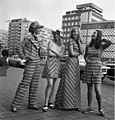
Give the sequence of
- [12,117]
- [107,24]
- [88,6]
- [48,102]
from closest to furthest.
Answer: [12,117]
[48,102]
[107,24]
[88,6]

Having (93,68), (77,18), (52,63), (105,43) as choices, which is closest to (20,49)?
(52,63)

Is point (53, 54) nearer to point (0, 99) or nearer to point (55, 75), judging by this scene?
point (55, 75)

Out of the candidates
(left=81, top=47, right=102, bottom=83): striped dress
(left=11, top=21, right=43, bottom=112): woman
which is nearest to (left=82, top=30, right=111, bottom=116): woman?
(left=81, top=47, right=102, bottom=83): striped dress

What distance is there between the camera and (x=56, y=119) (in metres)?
4.09

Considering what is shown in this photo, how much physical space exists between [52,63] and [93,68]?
0.85 m

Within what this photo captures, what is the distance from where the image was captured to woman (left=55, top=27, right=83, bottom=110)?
187 inches

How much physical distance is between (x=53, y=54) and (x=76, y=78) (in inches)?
28.8

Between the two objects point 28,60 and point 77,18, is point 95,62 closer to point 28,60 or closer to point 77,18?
point 28,60

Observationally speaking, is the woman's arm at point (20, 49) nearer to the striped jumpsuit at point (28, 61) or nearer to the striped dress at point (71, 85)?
the striped jumpsuit at point (28, 61)

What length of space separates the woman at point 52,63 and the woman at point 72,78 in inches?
8.5

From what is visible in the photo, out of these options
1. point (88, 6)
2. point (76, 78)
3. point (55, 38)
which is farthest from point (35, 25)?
point (88, 6)

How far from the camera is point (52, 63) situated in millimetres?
4664

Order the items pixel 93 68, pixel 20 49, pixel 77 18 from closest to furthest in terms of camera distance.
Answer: pixel 20 49 → pixel 93 68 → pixel 77 18

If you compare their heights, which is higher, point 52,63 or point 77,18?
point 77,18
